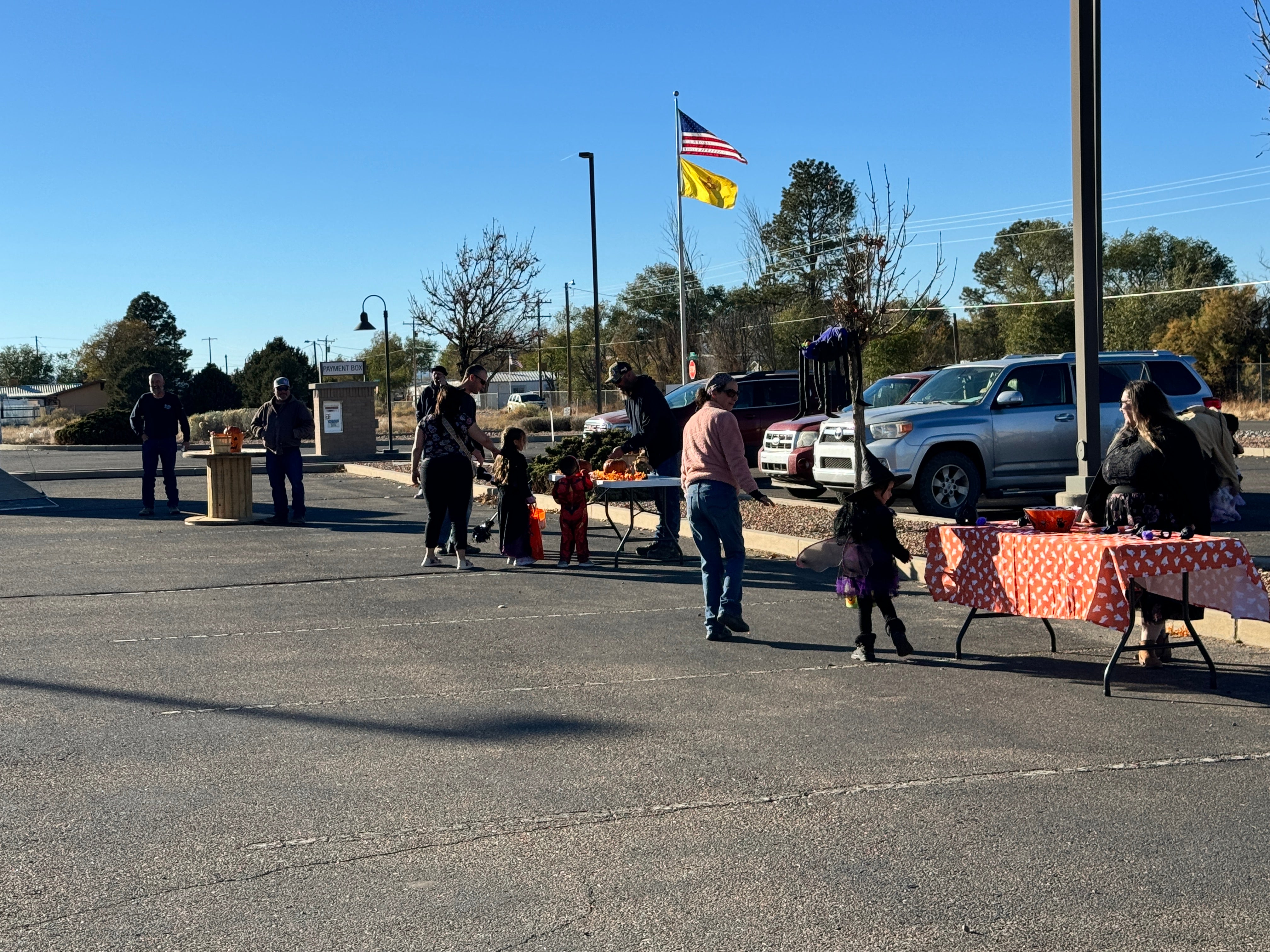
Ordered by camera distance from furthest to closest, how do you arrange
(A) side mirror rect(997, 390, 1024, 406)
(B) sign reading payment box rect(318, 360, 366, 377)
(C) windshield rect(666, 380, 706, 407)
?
(B) sign reading payment box rect(318, 360, 366, 377) → (C) windshield rect(666, 380, 706, 407) → (A) side mirror rect(997, 390, 1024, 406)

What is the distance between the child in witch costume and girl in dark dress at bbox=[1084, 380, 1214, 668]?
52.4 inches

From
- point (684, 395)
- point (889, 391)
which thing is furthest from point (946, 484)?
point (684, 395)

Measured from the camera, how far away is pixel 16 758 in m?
6.39

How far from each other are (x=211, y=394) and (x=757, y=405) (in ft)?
143

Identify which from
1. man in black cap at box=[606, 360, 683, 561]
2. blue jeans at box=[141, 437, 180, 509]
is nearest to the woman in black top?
man in black cap at box=[606, 360, 683, 561]

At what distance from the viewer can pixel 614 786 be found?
19.1ft

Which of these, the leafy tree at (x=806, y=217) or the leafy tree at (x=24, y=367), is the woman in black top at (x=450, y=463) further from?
the leafy tree at (x=24, y=367)

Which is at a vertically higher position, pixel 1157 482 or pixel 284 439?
pixel 284 439

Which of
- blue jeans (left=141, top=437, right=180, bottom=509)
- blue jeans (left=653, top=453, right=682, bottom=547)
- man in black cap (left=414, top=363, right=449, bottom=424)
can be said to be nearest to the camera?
blue jeans (left=653, top=453, right=682, bottom=547)

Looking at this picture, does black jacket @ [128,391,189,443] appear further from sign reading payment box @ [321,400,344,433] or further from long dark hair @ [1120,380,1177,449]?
sign reading payment box @ [321,400,344,433]

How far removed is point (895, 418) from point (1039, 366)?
207cm

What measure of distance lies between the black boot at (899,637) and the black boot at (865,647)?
0.13 metres

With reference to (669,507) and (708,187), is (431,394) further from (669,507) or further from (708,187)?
(708,187)

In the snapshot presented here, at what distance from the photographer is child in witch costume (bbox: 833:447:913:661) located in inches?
332
